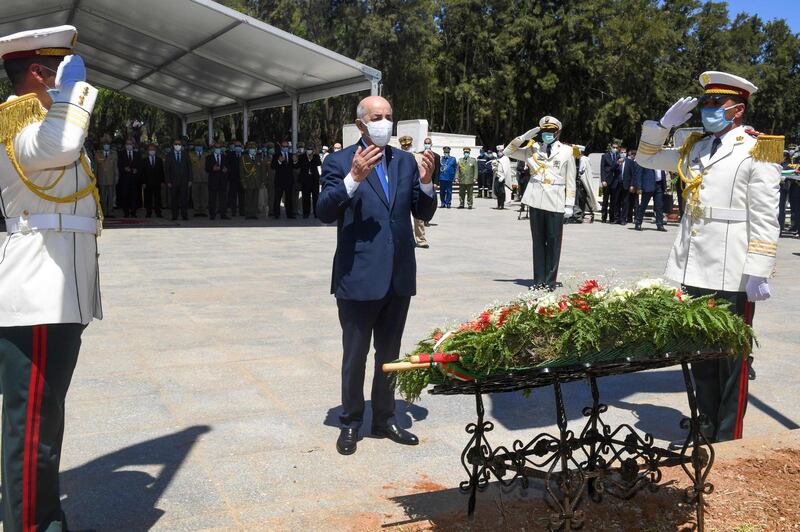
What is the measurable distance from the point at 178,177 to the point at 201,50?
10.3ft

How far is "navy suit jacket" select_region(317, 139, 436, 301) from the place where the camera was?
4422 millimetres

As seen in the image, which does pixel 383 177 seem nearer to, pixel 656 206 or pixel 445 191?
pixel 656 206

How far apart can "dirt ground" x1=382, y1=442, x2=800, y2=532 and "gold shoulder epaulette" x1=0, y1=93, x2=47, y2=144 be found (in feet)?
7.13

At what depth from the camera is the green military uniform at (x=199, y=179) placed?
20.7 metres

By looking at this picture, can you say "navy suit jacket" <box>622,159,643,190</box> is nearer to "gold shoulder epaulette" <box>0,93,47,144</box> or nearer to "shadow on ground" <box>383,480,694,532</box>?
"shadow on ground" <box>383,480,694,532</box>

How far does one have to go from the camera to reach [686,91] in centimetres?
4866

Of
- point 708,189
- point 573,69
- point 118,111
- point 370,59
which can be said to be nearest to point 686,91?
point 573,69

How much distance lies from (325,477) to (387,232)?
53.1 inches

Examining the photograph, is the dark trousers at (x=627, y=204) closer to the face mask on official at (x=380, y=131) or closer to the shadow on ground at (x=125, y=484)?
the face mask on official at (x=380, y=131)

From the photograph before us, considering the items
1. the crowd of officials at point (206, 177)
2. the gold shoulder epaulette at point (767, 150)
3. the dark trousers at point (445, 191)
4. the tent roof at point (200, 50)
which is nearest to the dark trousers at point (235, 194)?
the crowd of officials at point (206, 177)

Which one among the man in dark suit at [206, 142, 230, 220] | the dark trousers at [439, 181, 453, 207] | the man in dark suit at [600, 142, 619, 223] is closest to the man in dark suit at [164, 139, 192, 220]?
the man in dark suit at [206, 142, 230, 220]

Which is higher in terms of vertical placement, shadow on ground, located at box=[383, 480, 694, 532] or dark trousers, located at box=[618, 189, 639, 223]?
dark trousers, located at box=[618, 189, 639, 223]

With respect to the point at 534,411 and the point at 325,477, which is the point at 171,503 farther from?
the point at 534,411

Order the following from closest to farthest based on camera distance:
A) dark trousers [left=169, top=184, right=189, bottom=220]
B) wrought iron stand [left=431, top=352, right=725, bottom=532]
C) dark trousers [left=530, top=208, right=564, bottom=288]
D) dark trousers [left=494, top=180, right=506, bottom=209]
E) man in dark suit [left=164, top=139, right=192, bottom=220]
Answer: wrought iron stand [left=431, top=352, right=725, bottom=532], dark trousers [left=530, top=208, right=564, bottom=288], dark trousers [left=169, top=184, right=189, bottom=220], man in dark suit [left=164, top=139, right=192, bottom=220], dark trousers [left=494, top=180, right=506, bottom=209]
